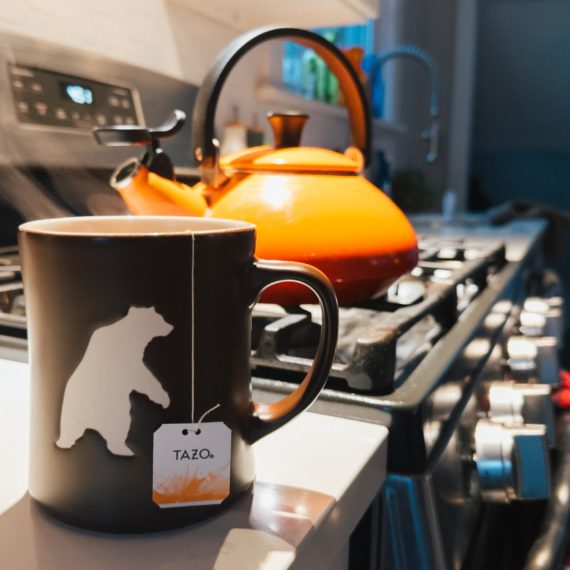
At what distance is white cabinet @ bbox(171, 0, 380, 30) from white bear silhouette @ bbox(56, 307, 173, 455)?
110cm

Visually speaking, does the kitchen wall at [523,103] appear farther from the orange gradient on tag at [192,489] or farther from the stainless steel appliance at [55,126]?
the orange gradient on tag at [192,489]

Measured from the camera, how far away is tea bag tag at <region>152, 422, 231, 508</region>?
28 centimetres

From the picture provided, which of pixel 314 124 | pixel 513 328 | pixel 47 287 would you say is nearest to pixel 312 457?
pixel 47 287

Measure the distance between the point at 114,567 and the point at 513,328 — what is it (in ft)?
2.61

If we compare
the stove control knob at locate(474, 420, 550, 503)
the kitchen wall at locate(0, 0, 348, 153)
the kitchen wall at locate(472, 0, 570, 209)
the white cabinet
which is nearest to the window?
the white cabinet

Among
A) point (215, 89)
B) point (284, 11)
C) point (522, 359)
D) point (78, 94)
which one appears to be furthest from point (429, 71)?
point (215, 89)

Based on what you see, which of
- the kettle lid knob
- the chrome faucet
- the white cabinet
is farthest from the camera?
the chrome faucet

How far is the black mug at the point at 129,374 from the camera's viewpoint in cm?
27

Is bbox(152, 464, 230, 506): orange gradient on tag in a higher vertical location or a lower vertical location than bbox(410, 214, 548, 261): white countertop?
lower

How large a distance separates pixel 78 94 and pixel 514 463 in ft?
2.59

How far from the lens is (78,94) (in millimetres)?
953

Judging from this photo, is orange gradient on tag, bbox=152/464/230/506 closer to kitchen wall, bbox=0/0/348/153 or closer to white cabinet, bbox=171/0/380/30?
kitchen wall, bbox=0/0/348/153

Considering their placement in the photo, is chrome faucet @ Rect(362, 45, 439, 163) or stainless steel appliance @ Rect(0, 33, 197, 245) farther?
chrome faucet @ Rect(362, 45, 439, 163)

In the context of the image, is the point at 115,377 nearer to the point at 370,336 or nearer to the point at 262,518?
the point at 262,518
